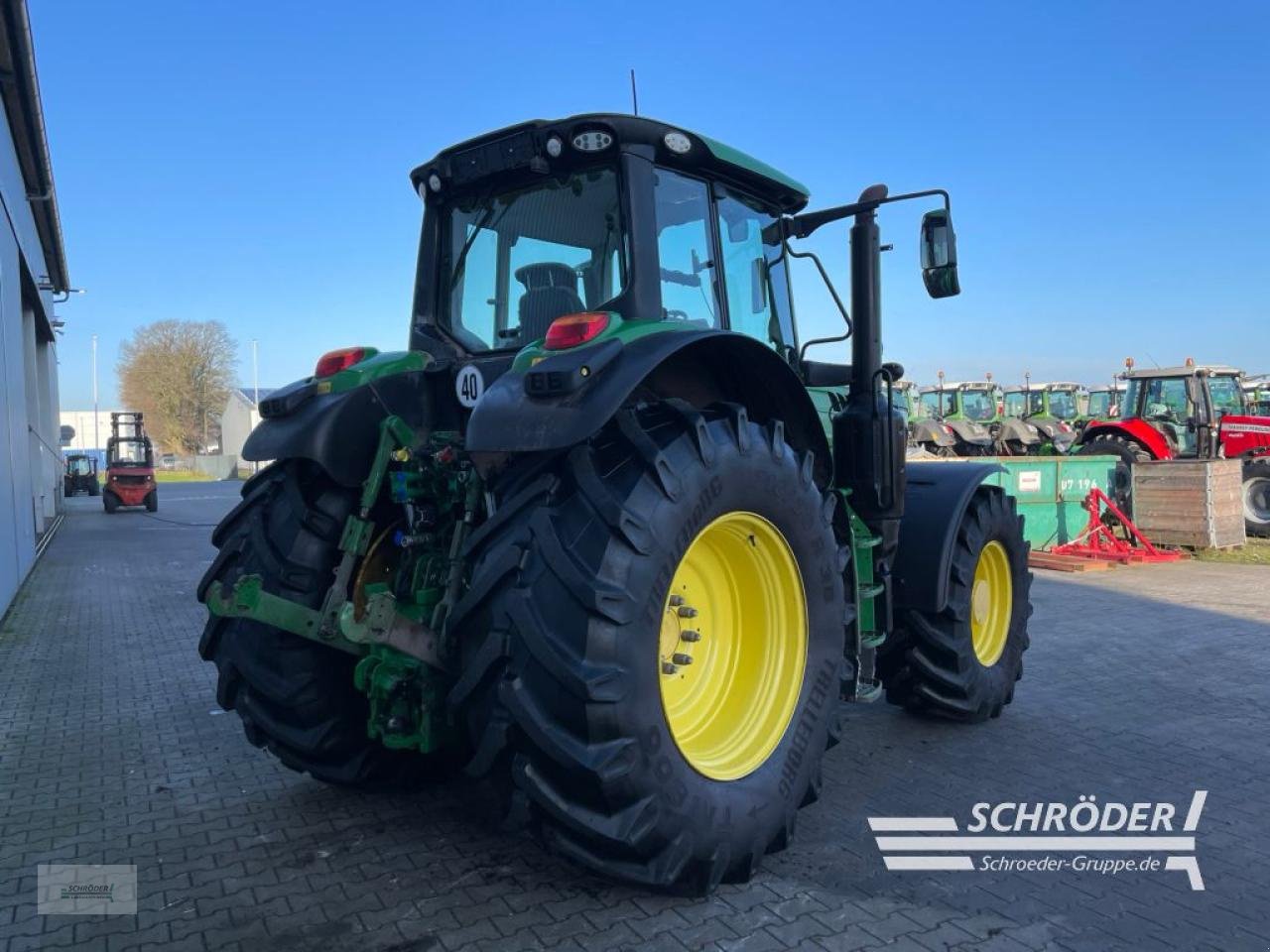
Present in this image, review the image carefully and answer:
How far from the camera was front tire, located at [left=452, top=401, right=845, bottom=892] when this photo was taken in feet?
8.32

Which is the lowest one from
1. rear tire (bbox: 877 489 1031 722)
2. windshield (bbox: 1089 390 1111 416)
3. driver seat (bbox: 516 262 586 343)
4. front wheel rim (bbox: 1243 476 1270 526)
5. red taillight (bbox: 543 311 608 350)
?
front wheel rim (bbox: 1243 476 1270 526)

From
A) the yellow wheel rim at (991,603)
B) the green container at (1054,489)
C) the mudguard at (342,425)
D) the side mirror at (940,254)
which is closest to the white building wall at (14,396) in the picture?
the mudguard at (342,425)

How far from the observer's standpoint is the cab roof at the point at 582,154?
329cm

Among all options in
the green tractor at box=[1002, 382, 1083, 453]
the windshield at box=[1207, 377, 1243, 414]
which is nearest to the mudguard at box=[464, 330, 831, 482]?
the windshield at box=[1207, 377, 1243, 414]

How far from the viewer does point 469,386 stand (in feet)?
11.8

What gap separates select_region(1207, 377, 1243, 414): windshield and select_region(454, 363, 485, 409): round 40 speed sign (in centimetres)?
1703

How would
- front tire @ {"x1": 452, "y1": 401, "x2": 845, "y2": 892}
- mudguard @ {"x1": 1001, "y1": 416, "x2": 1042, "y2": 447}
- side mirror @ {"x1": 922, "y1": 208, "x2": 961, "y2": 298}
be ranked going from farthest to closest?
mudguard @ {"x1": 1001, "y1": 416, "x2": 1042, "y2": 447}, side mirror @ {"x1": 922, "y1": 208, "x2": 961, "y2": 298}, front tire @ {"x1": 452, "y1": 401, "x2": 845, "y2": 892}

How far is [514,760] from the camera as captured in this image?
2.60 metres

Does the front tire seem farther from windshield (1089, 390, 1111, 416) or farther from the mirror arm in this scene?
windshield (1089, 390, 1111, 416)

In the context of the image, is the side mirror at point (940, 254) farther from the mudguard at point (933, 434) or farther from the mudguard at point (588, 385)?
the mudguard at point (933, 434)

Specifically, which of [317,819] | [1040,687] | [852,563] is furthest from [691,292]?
[1040,687]

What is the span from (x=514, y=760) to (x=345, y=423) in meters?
1.52

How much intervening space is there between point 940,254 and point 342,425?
104 inches

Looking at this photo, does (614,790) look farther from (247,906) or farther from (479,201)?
(479,201)
